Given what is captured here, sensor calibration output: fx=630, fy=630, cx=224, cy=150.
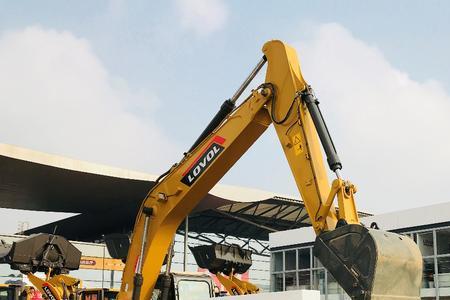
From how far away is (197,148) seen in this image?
32.7 ft

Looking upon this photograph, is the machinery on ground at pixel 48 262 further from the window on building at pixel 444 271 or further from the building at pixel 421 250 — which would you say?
the window on building at pixel 444 271

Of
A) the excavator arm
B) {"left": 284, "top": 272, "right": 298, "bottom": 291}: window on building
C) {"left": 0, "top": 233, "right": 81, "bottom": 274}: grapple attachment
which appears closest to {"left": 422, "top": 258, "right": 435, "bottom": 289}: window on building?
{"left": 284, "top": 272, "right": 298, "bottom": 291}: window on building

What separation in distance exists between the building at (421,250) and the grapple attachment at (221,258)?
6490 millimetres

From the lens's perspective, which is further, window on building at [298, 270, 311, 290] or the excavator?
window on building at [298, 270, 311, 290]

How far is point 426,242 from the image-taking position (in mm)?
22688

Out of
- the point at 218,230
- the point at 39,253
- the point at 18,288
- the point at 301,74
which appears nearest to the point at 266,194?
the point at 218,230

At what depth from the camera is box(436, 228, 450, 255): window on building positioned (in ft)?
72.7

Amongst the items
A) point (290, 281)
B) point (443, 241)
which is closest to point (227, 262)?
point (443, 241)

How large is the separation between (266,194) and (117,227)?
1221cm

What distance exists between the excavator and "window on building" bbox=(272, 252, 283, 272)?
1766 cm

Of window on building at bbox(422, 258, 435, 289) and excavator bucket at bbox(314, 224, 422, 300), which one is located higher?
window on building at bbox(422, 258, 435, 289)

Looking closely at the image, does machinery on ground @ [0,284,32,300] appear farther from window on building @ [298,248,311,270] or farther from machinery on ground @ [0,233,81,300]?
window on building @ [298,248,311,270]

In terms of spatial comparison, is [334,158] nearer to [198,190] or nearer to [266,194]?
[198,190]

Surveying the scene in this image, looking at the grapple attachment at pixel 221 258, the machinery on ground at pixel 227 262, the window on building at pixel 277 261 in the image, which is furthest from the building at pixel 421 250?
the grapple attachment at pixel 221 258
